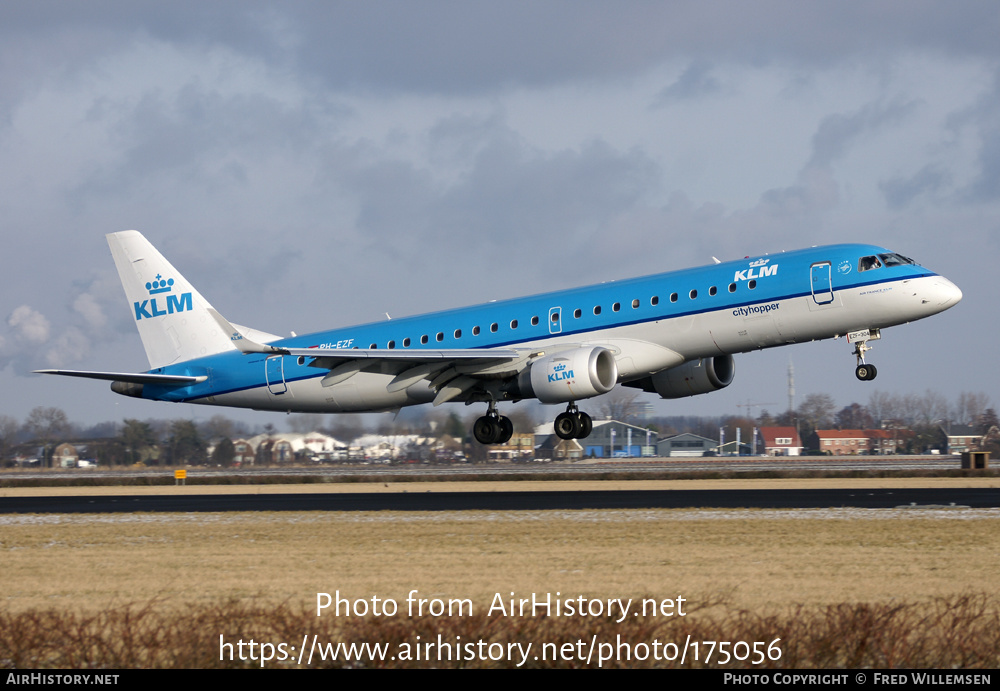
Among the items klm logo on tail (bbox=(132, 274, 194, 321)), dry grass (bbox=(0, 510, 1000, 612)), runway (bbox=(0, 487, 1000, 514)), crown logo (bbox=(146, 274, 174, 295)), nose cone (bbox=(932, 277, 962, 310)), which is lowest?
dry grass (bbox=(0, 510, 1000, 612))

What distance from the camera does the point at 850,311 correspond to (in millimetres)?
29375

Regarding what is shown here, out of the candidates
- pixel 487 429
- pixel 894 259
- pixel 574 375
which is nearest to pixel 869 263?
pixel 894 259

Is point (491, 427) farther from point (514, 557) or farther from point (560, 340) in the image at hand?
point (514, 557)

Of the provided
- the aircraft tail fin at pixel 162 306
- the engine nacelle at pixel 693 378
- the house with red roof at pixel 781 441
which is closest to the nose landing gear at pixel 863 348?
the engine nacelle at pixel 693 378

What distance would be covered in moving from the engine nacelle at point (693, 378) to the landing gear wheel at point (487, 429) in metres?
4.80

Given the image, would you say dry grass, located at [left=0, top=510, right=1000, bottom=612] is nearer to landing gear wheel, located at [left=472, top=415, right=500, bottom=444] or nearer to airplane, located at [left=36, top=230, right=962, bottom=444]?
airplane, located at [left=36, top=230, right=962, bottom=444]

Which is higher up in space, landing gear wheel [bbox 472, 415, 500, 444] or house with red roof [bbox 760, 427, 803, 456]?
landing gear wheel [bbox 472, 415, 500, 444]

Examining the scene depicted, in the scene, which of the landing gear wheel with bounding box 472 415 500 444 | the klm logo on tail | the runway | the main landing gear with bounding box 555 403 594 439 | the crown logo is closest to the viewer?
the runway

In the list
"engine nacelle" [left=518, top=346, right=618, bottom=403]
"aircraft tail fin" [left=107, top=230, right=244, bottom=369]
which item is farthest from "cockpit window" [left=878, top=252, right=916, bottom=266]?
"aircraft tail fin" [left=107, top=230, right=244, bottom=369]

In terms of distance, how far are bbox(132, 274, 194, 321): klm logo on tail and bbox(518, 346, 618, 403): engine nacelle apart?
16.9m

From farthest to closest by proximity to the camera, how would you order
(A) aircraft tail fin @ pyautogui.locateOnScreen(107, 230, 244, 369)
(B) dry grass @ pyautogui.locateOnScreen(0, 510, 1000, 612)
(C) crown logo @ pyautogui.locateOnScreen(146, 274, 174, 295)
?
(C) crown logo @ pyautogui.locateOnScreen(146, 274, 174, 295)
(A) aircraft tail fin @ pyautogui.locateOnScreen(107, 230, 244, 369)
(B) dry grass @ pyautogui.locateOnScreen(0, 510, 1000, 612)

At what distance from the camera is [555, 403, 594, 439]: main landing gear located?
3522 cm

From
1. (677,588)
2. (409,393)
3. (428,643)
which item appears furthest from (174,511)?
(428,643)
